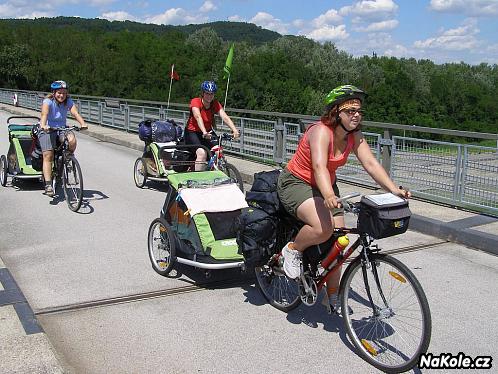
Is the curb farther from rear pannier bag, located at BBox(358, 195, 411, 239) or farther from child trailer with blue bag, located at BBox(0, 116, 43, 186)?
child trailer with blue bag, located at BBox(0, 116, 43, 186)

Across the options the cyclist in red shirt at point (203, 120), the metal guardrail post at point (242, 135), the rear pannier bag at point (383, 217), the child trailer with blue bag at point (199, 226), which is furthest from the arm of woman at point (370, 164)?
the metal guardrail post at point (242, 135)

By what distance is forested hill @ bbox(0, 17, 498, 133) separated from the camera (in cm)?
7300

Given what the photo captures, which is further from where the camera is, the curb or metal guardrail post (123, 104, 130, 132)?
metal guardrail post (123, 104, 130, 132)

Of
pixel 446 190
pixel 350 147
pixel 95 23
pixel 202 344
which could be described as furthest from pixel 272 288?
pixel 95 23

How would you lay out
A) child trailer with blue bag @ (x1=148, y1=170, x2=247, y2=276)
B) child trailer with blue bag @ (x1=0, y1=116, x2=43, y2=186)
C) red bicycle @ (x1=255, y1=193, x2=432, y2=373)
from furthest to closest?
child trailer with blue bag @ (x1=0, y1=116, x2=43, y2=186), child trailer with blue bag @ (x1=148, y1=170, x2=247, y2=276), red bicycle @ (x1=255, y1=193, x2=432, y2=373)

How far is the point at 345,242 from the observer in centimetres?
393

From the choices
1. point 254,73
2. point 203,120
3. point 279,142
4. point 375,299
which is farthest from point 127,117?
point 254,73

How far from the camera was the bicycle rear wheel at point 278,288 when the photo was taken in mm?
4660

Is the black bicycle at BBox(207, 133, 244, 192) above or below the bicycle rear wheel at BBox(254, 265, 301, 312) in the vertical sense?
above

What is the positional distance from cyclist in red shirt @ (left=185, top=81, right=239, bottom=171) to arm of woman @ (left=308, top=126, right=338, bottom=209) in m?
4.62

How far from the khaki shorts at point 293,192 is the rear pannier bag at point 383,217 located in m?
0.49

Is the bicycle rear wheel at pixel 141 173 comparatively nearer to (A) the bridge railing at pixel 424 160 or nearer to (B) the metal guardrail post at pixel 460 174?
(A) the bridge railing at pixel 424 160

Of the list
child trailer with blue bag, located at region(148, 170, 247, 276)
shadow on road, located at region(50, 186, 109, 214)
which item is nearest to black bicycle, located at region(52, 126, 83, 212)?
shadow on road, located at region(50, 186, 109, 214)

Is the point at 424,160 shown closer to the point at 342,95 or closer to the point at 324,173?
the point at 342,95
